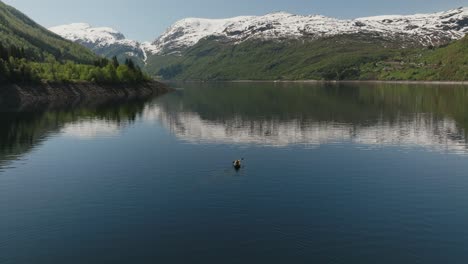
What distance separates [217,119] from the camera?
171250mm

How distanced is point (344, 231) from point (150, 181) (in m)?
37.4

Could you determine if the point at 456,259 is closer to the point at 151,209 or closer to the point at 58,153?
the point at 151,209

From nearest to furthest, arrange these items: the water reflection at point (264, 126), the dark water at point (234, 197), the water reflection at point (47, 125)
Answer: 1. the dark water at point (234, 197)
2. the water reflection at point (47, 125)
3. the water reflection at point (264, 126)

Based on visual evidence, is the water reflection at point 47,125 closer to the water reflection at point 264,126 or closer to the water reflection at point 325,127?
the water reflection at point 264,126

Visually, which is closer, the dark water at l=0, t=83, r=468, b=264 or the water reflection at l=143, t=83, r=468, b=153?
the dark water at l=0, t=83, r=468, b=264

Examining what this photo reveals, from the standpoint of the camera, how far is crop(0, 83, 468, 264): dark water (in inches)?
1800

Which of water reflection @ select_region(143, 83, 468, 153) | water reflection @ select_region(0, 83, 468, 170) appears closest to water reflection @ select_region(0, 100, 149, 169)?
water reflection @ select_region(0, 83, 468, 170)

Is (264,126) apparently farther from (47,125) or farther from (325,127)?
(47,125)

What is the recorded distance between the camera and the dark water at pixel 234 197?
150 ft

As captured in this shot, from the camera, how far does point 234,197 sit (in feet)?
212

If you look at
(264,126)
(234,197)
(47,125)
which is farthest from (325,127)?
(47,125)

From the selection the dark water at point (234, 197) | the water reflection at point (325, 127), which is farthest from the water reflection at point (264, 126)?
the dark water at point (234, 197)

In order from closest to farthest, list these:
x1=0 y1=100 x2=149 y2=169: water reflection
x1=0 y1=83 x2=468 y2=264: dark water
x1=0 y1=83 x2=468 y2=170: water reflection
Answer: x1=0 y1=83 x2=468 y2=264: dark water, x1=0 y1=100 x2=149 y2=169: water reflection, x1=0 y1=83 x2=468 y2=170: water reflection

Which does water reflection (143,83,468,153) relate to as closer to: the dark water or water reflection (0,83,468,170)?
water reflection (0,83,468,170)
